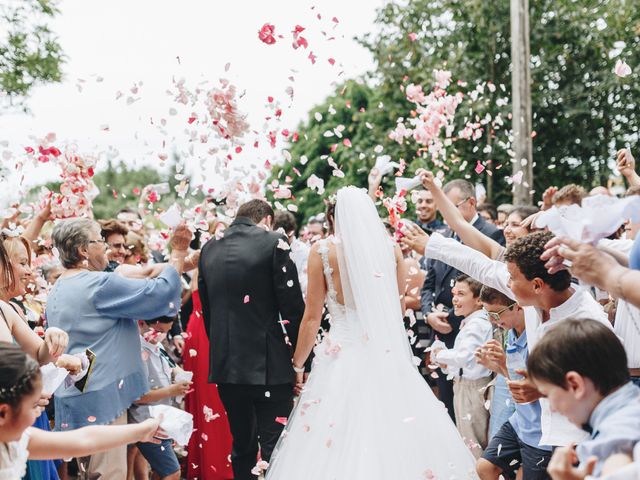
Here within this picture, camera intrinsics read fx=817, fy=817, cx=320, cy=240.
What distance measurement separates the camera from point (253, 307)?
18.8 feet

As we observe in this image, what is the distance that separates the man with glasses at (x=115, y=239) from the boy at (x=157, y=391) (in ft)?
1.77

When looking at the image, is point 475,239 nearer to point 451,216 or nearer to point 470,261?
point 451,216

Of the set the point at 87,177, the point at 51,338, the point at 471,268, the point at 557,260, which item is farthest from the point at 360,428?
the point at 87,177

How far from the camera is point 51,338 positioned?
13.1 ft

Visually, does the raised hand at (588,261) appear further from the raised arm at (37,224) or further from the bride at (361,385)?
the raised arm at (37,224)

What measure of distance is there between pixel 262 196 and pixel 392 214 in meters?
1.11

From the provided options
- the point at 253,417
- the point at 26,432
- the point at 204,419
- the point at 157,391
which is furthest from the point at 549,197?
the point at 26,432

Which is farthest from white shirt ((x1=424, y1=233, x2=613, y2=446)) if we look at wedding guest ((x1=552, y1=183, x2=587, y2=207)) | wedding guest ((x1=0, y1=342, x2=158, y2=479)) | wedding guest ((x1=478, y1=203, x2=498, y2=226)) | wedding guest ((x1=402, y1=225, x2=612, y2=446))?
wedding guest ((x1=478, y1=203, x2=498, y2=226))

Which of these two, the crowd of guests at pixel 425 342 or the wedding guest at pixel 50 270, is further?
the wedding guest at pixel 50 270

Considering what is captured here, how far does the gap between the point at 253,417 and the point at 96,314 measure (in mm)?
1422

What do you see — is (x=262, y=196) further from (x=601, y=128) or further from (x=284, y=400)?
→ (x=601, y=128)

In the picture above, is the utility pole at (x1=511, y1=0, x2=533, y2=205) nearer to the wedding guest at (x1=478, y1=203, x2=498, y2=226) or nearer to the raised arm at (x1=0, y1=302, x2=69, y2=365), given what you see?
the wedding guest at (x1=478, y1=203, x2=498, y2=226)

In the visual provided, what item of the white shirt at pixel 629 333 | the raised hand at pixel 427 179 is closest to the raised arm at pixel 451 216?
the raised hand at pixel 427 179

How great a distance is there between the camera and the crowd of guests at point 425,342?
261 centimetres
